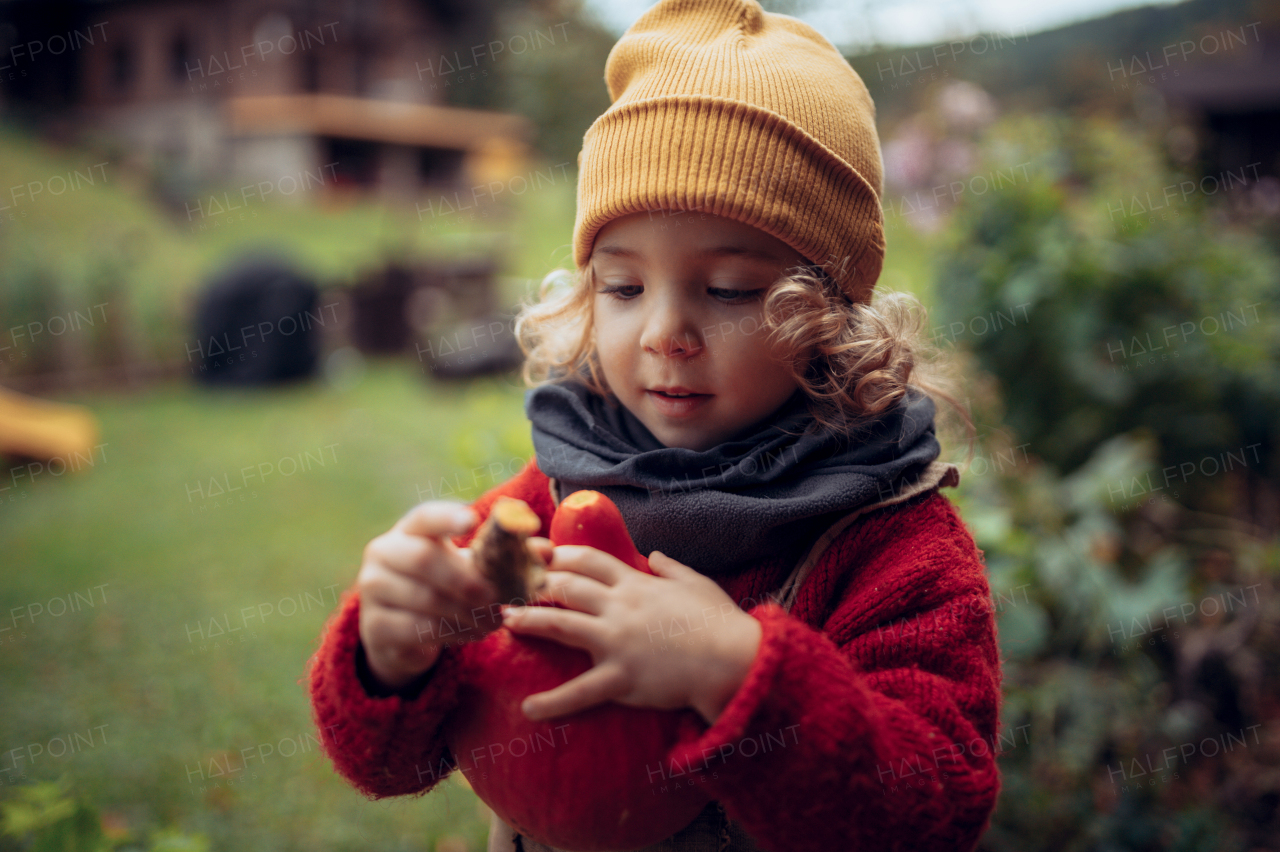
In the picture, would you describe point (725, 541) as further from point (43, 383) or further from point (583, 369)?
point (43, 383)

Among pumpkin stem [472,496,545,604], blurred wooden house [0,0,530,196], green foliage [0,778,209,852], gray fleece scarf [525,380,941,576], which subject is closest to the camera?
pumpkin stem [472,496,545,604]

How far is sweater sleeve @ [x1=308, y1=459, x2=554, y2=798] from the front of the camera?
1094mm

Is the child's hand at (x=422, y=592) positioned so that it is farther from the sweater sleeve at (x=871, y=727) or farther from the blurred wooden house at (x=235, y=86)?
the blurred wooden house at (x=235, y=86)

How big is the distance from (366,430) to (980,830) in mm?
7488

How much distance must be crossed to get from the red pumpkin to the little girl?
0.04 metres

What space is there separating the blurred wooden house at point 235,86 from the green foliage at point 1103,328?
21547 mm

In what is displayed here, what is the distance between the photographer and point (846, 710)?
104cm

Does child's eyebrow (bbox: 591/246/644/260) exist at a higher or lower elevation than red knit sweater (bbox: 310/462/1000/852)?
higher

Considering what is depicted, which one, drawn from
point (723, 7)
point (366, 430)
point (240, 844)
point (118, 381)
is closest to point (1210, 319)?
point (723, 7)

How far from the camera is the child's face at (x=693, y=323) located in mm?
1326

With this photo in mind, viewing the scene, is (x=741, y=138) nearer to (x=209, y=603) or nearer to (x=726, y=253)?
(x=726, y=253)

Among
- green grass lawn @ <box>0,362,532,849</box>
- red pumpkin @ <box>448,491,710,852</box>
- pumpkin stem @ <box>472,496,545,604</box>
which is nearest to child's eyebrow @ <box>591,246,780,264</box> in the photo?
red pumpkin @ <box>448,491,710,852</box>

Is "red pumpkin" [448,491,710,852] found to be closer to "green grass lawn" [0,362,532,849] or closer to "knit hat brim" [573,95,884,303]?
"knit hat brim" [573,95,884,303]

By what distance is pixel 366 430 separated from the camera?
793cm
